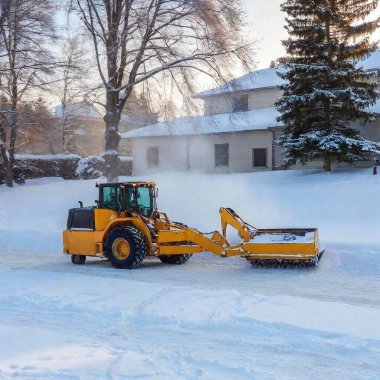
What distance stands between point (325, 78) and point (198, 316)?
18340 mm

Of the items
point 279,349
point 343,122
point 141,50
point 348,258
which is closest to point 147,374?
point 279,349

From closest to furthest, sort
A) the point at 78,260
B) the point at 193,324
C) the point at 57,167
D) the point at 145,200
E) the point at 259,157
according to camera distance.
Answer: the point at 193,324 → the point at 145,200 → the point at 78,260 → the point at 259,157 → the point at 57,167

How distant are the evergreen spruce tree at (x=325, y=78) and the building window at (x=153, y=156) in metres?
12.4

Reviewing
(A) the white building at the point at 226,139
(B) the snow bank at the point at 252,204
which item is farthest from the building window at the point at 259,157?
(B) the snow bank at the point at 252,204

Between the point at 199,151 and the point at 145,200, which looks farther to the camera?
the point at 199,151

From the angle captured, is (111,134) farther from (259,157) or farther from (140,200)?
(259,157)

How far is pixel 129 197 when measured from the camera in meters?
12.3

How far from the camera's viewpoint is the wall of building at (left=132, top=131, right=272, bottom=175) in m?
30.5

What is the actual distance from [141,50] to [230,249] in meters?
12.0

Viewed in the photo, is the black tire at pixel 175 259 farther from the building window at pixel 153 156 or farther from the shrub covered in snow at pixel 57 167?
the shrub covered in snow at pixel 57 167

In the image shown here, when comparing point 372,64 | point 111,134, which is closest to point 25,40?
point 111,134

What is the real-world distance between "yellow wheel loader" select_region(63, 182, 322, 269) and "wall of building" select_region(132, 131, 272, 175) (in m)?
18.3

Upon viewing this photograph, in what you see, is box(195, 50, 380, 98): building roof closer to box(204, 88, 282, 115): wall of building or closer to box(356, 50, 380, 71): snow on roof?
box(356, 50, 380, 71): snow on roof

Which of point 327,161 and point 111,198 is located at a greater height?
point 327,161
